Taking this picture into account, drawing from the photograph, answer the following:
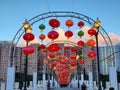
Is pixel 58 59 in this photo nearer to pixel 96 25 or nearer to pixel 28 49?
pixel 96 25

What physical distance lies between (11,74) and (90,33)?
5418 mm

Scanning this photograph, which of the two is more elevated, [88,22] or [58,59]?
[88,22]

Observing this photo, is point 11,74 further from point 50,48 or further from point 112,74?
point 112,74

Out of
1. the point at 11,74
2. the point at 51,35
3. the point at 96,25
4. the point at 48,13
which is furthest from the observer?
the point at 48,13

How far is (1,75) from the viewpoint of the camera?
99.9m

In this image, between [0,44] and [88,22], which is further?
[0,44]

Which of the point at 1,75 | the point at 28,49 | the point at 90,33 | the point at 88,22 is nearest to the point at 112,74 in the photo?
the point at 90,33

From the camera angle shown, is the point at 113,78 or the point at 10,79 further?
the point at 113,78

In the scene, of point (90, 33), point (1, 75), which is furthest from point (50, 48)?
point (1, 75)

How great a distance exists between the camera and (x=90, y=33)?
538 inches

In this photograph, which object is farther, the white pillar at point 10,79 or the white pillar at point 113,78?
the white pillar at point 113,78

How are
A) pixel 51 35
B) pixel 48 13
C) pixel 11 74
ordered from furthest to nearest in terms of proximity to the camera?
pixel 48 13 → pixel 11 74 → pixel 51 35

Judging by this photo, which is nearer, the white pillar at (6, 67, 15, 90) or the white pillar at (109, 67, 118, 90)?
the white pillar at (6, 67, 15, 90)

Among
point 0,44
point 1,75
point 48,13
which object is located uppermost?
point 0,44
